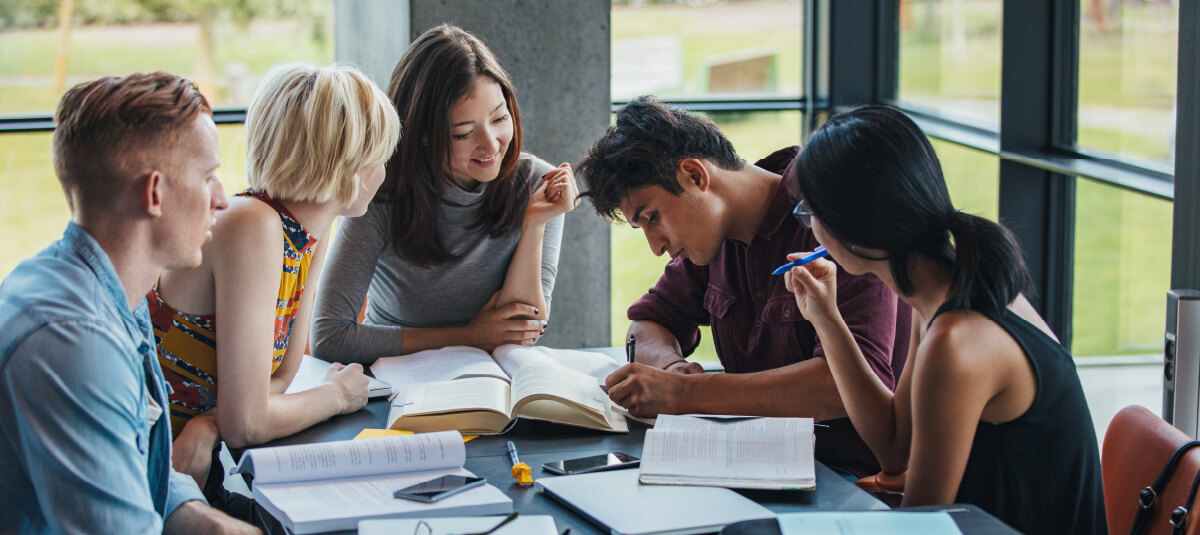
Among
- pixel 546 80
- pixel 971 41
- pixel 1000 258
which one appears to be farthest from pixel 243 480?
pixel 971 41

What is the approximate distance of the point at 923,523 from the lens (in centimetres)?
141

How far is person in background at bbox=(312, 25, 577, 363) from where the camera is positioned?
262cm

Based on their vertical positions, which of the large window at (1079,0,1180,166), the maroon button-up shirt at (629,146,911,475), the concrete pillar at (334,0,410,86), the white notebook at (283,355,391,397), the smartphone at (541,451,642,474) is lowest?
the smartphone at (541,451,642,474)

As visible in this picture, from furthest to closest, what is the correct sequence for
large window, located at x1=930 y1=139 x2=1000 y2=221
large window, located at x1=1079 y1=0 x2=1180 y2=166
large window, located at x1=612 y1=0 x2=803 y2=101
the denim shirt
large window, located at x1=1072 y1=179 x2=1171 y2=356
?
1. large window, located at x1=612 y1=0 x2=803 y2=101
2. large window, located at x1=930 y1=139 x2=1000 y2=221
3. large window, located at x1=1072 y1=179 x2=1171 y2=356
4. large window, located at x1=1079 y1=0 x2=1180 y2=166
5. the denim shirt

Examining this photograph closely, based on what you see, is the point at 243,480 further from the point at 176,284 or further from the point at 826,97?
the point at 826,97

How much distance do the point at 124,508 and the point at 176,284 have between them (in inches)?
25.5

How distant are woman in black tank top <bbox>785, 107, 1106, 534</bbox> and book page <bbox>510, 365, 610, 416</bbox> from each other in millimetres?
571

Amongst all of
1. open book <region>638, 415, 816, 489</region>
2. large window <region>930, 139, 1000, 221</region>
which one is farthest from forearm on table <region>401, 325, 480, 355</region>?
large window <region>930, 139, 1000, 221</region>

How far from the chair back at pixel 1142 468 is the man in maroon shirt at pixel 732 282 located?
1.40 ft

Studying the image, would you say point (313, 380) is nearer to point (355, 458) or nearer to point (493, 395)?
point (493, 395)

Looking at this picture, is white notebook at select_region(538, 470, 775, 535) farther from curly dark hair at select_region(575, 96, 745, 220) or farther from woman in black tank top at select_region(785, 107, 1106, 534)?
curly dark hair at select_region(575, 96, 745, 220)

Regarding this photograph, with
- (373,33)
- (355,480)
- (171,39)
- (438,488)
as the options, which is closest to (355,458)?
(355,480)

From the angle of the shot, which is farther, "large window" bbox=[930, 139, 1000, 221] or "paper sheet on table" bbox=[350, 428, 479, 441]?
"large window" bbox=[930, 139, 1000, 221]

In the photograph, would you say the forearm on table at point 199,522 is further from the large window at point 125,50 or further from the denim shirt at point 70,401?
the large window at point 125,50
